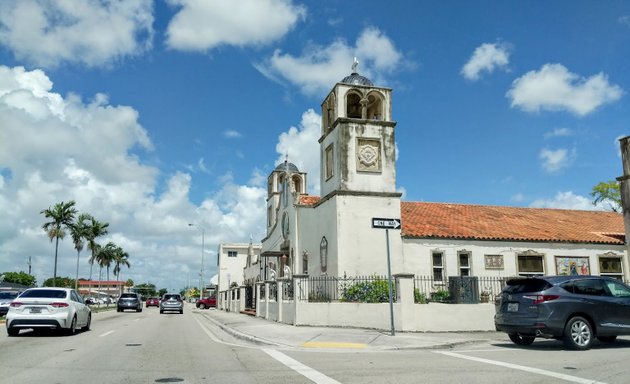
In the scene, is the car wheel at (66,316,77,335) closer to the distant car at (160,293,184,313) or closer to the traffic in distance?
the traffic in distance

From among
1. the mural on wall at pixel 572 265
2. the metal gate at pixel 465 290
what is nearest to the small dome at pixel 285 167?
the mural on wall at pixel 572 265

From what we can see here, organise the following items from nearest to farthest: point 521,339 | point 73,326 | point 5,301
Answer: point 521,339 → point 73,326 → point 5,301

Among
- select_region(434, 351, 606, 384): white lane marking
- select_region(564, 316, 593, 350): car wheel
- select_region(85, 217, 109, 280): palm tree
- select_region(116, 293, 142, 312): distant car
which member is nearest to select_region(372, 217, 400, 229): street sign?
select_region(434, 351, 606, 384): white lane marking

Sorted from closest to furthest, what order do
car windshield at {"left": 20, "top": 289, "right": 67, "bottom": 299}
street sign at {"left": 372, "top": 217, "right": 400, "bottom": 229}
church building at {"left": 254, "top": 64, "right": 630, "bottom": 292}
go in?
street sign at {"left": 372, "top": 217, "right": 400, "bottom": 229}
car windshield at {"left": 20, "top": 289, "right": 67, "bottom": 299}
church building at {"left": 254, "top": 64, "right": 630, "bottom": 292}

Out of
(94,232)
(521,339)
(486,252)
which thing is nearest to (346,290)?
(521,339)

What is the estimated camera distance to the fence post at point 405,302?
1752 centimetres

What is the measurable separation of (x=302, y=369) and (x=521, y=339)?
22.1 ft

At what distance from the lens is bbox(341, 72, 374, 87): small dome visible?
1049 inches

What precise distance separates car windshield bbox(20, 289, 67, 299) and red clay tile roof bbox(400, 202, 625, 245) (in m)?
14.8

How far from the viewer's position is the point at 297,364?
33.4 feet

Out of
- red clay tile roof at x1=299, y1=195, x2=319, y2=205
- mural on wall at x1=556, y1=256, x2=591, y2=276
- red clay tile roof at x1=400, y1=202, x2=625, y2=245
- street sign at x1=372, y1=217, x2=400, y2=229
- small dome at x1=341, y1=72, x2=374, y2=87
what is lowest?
mural on wall at x1=556, y1=256, x2=591, y2=276

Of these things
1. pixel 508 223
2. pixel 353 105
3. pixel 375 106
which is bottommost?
pixel 508 223

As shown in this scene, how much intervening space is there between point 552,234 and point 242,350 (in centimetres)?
2059

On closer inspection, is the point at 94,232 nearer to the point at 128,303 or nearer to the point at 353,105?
the point at 128,303
